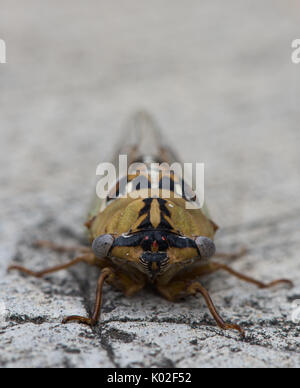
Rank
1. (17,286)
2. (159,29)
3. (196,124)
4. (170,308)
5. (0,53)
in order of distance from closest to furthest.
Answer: (170,308)
(17,286)
(196,124)
(0,53)
(159,29)

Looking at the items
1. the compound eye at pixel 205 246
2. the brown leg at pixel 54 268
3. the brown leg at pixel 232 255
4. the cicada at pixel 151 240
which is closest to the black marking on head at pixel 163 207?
the cicada at pixel 151 240

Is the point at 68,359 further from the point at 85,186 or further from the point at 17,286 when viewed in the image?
the point at 85,186

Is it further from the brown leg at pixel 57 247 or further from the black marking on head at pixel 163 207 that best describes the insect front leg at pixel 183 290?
the brown leg at pixel 57 247

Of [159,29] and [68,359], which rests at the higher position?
[159,29]

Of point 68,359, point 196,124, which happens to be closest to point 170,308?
point 68,359

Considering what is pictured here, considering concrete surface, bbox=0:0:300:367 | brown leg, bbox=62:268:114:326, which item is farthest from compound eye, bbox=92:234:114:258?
concrete surface, bbox=0:0:300:367

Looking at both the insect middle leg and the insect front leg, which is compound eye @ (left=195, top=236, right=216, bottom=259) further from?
the insect middle leg

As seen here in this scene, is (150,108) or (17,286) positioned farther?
(150,108)
